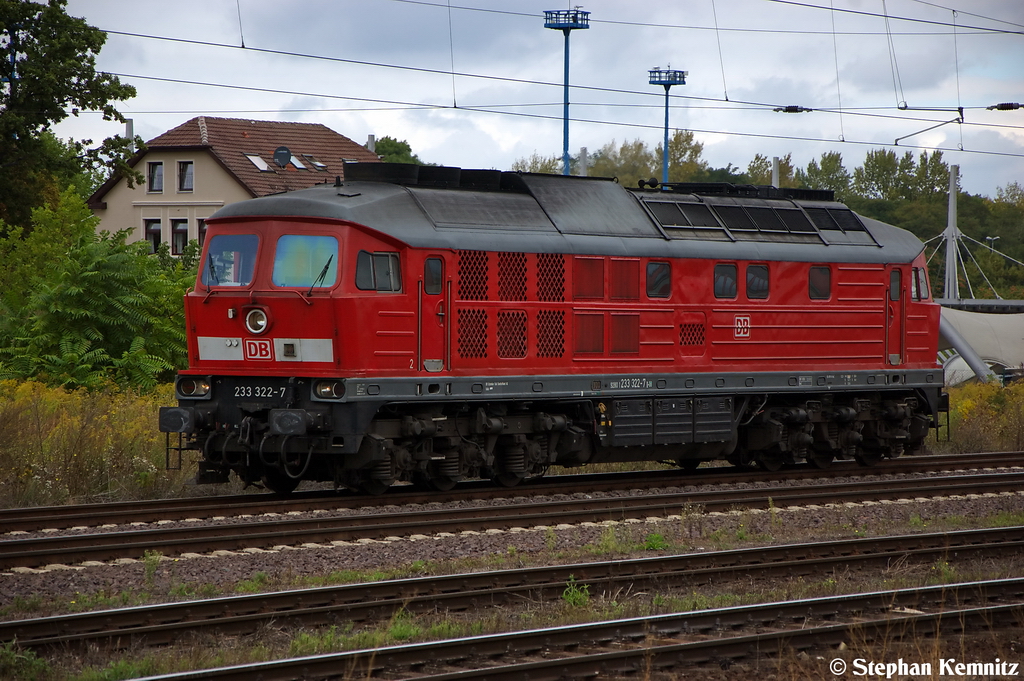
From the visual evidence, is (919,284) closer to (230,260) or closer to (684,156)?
(230,260)

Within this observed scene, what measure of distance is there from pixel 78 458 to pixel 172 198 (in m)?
39.7

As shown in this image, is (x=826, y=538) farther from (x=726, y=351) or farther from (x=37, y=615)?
(x=37, y=615)

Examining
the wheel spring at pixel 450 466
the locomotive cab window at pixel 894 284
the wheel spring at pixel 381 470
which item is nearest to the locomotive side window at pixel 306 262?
the wheel spring at pixel 381 470

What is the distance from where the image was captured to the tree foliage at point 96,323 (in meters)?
21.9

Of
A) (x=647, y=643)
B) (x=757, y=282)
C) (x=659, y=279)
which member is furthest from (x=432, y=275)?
(x=647, y=643)

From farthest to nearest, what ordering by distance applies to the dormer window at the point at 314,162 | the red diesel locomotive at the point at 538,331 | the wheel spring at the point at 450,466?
1. the dormer window at the point at 314,162
2. the wheel spring at the point at 450,466
3. the red diesel locomotive at the point at 538,331

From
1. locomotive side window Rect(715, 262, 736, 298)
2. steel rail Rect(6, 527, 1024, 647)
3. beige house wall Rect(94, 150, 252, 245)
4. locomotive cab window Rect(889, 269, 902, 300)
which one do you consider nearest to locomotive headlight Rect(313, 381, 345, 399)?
steel rail Rect(6, 527, 1024, 647)

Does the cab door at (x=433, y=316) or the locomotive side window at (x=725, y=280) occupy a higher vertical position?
the locomotive side window at (x=725, y=280)

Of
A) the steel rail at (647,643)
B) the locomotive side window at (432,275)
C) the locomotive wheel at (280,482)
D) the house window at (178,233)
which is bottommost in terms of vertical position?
the steel rail at (647,643)

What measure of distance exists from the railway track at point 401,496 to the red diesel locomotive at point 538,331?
33cm

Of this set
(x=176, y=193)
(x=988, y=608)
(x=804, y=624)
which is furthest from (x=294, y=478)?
(x=176, y=193)

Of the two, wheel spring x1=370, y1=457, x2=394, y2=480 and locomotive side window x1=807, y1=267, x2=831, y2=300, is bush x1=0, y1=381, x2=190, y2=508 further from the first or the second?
locomotive side window x1=807, y1=267, x2=831, y2=300

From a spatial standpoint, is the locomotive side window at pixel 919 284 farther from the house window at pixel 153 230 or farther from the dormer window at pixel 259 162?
the house window at pixel 153 230

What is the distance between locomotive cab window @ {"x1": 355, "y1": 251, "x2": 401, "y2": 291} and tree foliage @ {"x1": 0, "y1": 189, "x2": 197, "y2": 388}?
32.2 feet
